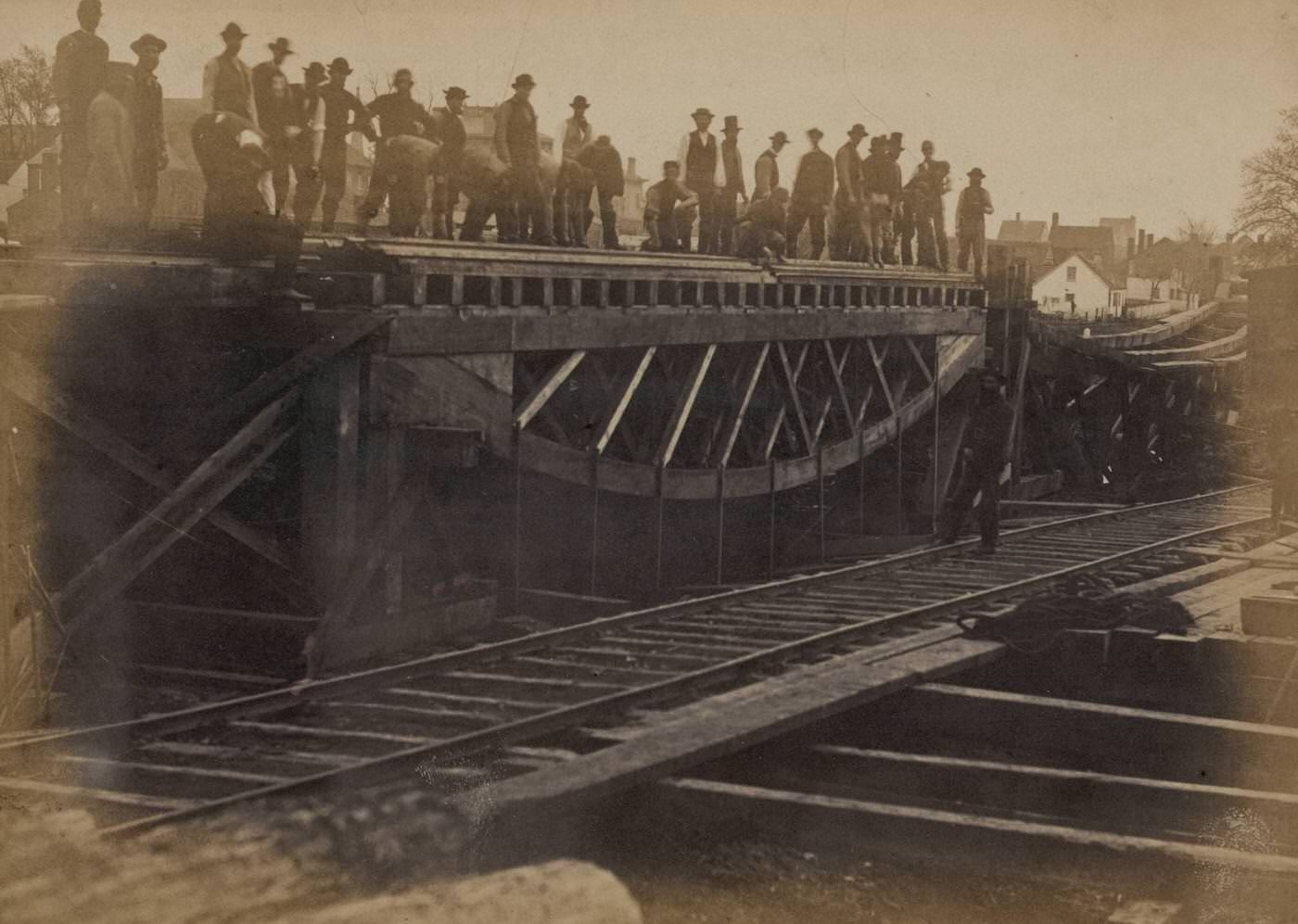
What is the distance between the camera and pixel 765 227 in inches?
714

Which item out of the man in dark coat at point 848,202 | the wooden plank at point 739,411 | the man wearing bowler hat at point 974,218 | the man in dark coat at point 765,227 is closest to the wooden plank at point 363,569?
the wooden plank at point 739,411

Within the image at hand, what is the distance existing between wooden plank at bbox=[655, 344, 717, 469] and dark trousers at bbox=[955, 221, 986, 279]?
751 cm

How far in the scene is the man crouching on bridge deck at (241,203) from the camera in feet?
36.9

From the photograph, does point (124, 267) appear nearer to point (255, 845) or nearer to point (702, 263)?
point (255, 845)

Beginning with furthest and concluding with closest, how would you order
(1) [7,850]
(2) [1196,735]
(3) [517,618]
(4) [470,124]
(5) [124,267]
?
(4) [470,124], (3) [517,618], (5) [124,267], (2) [1196,735], (1) [7,850]

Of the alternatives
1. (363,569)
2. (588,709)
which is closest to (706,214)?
(363,569)

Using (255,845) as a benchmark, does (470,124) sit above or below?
above

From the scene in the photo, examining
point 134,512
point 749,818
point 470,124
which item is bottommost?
point 749,818

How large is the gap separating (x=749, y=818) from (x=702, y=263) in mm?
8729

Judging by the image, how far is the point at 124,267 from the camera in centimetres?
1011

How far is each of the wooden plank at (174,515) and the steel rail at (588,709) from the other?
2.43 meters

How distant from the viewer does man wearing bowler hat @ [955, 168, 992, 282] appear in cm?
2208

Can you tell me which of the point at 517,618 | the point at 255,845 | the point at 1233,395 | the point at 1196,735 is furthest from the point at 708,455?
the point at 1233,395

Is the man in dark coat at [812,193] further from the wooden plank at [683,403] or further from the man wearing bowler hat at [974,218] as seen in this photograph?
the man wearing bowler hat at [974,218]
